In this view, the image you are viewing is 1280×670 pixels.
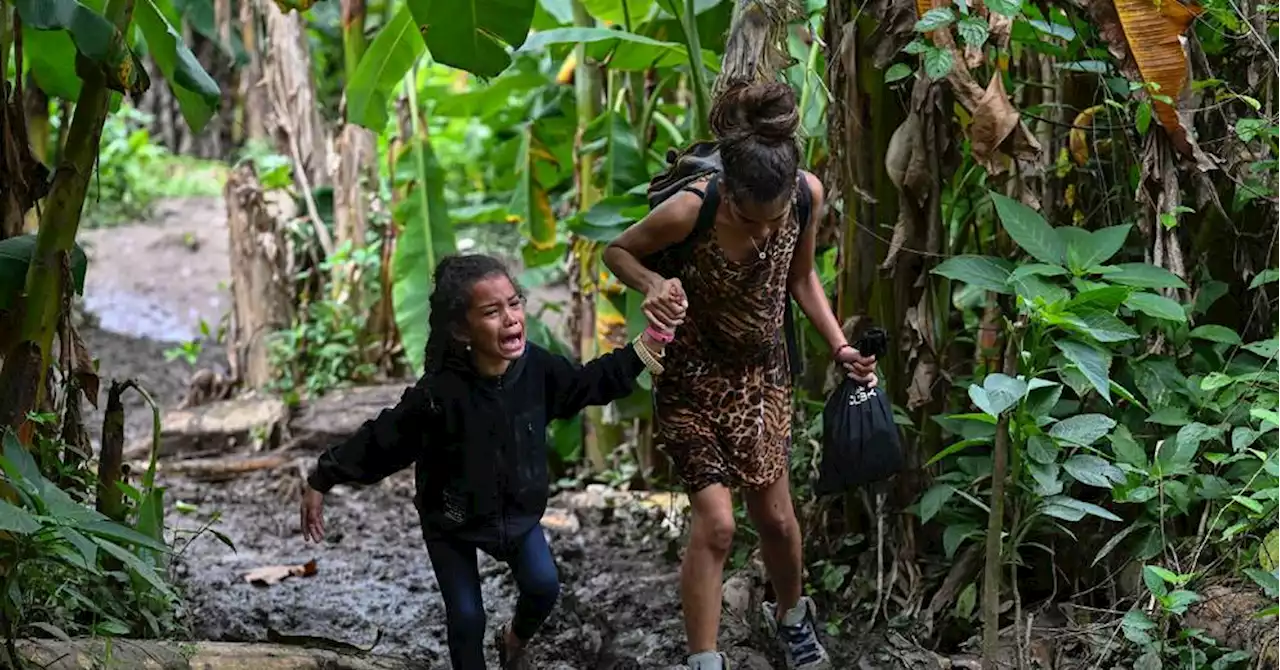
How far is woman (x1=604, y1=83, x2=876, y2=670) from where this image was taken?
137 inches

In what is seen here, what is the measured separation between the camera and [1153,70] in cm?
364

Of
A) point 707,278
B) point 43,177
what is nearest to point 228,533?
point 43,177

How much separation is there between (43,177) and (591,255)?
2.71 meters

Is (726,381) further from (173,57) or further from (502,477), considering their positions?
(173,57)

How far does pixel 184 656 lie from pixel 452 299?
1.12 metres

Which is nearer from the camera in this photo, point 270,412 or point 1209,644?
point 1209,644

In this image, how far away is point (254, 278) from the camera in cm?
835

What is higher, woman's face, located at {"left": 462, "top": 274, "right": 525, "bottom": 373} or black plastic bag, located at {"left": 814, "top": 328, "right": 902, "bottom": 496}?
woman's face, located at {"left": 462, "top": 274, "right": 525, "bottom": 373}

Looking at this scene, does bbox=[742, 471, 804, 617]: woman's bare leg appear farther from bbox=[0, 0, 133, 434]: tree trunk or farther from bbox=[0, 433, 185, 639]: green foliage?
bbox=[0, 0, 133, 434]: tree trunk

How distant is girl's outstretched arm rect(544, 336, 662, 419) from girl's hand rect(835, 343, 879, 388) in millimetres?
567

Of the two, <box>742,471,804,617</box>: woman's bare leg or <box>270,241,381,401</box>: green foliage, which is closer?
<box>742,471,804,617</box>: woman's bare leg

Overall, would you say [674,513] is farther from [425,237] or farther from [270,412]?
[270,412]

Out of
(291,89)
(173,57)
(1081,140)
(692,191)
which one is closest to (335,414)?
(291,89)

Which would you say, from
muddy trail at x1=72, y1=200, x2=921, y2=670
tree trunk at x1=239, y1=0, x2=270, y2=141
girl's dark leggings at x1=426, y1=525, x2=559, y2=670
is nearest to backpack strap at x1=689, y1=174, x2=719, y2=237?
girl's dark leggings at x1=426, y1=525, x2=559, y2=670
